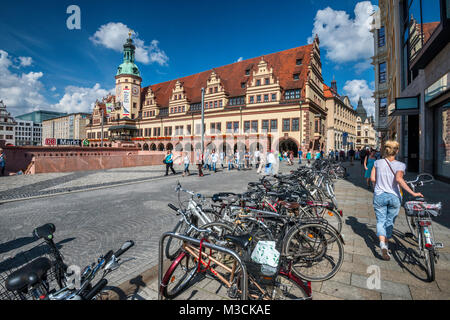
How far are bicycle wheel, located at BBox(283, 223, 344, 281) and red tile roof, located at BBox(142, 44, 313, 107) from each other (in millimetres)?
38747

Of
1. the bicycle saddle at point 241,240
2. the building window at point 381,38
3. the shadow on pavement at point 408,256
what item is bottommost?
the shadow on pavement at point 408,256

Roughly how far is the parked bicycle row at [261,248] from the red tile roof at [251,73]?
38212mm

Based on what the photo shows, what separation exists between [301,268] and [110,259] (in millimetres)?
2610

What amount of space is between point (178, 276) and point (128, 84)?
224 feet

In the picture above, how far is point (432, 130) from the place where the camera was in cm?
1214

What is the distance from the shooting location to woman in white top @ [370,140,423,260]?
3746mm

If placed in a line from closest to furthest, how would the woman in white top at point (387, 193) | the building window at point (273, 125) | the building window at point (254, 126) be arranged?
the woman in white top at point (387, 193), the building window at point (273, 125), the building window at point (254, 126)

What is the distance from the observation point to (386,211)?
3.86 metres

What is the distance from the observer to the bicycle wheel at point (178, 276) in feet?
8.96

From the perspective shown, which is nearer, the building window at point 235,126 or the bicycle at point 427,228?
the bicycle at point 427,228

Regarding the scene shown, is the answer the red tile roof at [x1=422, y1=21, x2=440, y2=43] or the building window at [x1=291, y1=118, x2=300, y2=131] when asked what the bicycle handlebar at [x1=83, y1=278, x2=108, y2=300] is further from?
the building window at [x1=291, y1=118, x2=300, y2=131]

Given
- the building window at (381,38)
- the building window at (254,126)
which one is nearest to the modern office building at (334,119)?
the building window at (254,126)

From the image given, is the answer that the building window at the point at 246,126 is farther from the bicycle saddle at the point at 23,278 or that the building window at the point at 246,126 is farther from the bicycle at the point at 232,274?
the bicycle saddle at the point at 23,278

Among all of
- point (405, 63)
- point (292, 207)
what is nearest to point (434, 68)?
point (405, 63)
